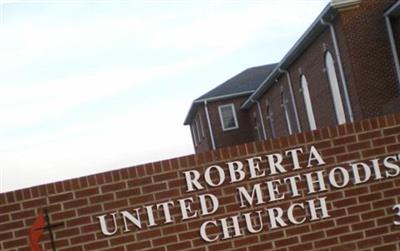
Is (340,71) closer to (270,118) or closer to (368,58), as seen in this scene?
(368,58)

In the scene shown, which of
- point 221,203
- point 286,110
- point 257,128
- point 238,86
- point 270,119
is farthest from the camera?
point 238,86

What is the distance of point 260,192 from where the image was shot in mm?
5852

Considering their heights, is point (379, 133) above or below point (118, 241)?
above

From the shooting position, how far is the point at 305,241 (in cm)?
Answer: 582

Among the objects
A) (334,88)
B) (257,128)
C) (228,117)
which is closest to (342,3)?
(334,88)

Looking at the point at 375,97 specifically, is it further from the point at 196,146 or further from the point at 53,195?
the point at 196,146

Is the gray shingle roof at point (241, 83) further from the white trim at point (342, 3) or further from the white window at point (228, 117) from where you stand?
the white trim at point (342, 3)

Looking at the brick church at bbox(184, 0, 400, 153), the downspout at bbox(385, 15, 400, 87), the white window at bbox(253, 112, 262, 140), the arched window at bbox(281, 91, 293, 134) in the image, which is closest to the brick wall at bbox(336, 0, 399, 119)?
the brick church at bbox(184, 0, 400, 153)

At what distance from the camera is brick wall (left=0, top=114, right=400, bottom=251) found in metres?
5.67

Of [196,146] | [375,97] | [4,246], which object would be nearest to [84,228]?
[4,246]

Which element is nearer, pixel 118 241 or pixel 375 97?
pixel 118 241

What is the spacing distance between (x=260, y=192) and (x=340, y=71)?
1507cm

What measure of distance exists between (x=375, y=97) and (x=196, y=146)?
3590 centimetres

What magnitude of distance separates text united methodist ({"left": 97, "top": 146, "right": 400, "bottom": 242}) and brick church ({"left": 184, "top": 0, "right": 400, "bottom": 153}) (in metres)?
9.33
